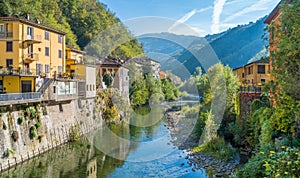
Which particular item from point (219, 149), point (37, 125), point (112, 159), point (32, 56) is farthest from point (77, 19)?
point (219, 149)

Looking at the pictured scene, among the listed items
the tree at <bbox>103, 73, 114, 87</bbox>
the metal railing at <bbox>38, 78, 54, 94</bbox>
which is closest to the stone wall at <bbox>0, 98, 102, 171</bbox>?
the metal railing at <bbox>38, 78, 54, 94</bbox>

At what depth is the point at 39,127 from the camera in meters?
21.9

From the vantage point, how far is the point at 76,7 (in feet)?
238

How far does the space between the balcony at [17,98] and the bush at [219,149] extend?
1343 centimetres

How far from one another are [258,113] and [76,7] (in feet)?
210

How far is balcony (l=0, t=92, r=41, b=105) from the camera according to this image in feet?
58.3

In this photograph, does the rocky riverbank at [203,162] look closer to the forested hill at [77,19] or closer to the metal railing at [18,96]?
the metal railing at [18,96]

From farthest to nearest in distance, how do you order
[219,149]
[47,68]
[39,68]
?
[47,68] → [39,68] → [219,149]

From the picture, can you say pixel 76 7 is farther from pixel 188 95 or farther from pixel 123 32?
pixel 188 95

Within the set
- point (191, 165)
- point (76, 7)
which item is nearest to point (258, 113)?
point (191, 165)

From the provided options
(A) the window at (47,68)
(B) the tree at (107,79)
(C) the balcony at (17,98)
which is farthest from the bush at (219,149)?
(B) the tree at (107,79)

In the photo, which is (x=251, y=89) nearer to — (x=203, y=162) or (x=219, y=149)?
(x=219, y=149)

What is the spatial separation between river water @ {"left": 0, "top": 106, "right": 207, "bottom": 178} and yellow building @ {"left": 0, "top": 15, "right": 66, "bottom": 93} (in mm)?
6594

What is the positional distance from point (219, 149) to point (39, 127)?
13933 mm
